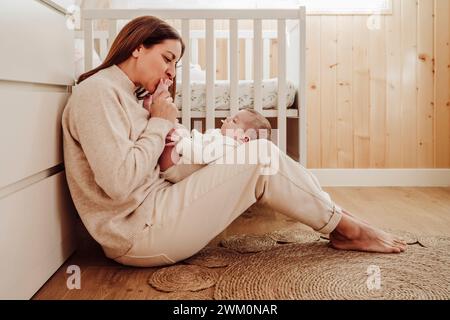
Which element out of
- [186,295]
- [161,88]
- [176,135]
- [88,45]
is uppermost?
[88,45]

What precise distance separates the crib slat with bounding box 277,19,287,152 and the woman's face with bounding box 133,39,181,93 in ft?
2.34

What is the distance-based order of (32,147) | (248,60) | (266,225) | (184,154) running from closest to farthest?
(32,147), (184,154), (266,225), (248,60)

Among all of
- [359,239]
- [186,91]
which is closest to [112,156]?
[359,239]

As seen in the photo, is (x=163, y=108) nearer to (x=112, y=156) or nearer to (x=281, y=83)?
(x=112, y=156)

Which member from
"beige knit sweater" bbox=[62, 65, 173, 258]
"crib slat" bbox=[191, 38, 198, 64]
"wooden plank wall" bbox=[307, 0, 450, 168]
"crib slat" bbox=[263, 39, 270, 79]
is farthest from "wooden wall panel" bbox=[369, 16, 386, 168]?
"beige knit sweater" bbox=[62, 65, 173, 258]

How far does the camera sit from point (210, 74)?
6.41 feet

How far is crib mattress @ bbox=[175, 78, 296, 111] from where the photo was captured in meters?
2.04

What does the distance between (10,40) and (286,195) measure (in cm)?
76

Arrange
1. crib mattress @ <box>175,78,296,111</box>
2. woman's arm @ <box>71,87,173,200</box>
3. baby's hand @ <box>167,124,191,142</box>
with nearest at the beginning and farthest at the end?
woman's arm @ <box>71,87,173,200</box> → baby's hand @ <box>167,124,191,142</box> → crib mattress @ <box>175,78,296,111</box>

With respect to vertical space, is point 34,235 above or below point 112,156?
below

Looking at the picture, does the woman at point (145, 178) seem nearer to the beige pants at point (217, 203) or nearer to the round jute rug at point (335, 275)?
the beige pants at point (217, 203)

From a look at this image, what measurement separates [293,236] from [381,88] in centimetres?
163

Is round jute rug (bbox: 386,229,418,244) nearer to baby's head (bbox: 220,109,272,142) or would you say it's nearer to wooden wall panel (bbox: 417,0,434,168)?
baby's head (bbox: 220,109,272,142)

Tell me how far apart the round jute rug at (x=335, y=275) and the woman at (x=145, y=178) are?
114mm
